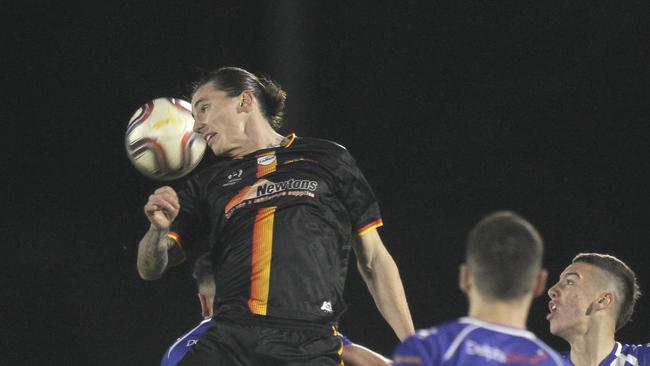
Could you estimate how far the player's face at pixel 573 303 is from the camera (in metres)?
4.55

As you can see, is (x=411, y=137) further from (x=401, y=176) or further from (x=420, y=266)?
(x=420, y=266)

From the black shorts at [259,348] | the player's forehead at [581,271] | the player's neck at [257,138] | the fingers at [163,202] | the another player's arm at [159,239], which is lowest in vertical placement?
the black shorts at [259,348]

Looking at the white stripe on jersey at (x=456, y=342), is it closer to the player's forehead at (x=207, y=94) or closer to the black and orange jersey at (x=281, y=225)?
the black and orange jersey at (x=281, y=225)

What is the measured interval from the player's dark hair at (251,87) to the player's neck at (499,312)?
5.85ft

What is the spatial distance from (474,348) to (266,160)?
1.53 m

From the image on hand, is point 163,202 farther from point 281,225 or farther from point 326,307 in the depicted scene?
point 326,307

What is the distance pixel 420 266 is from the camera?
823 centimetres

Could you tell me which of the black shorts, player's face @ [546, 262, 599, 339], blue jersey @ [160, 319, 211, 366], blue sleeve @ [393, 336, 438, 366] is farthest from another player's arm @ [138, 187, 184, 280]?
player's face @ [546, 262, 599, 339]

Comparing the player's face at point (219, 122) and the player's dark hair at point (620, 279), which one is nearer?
the player's face at point (219, 122)

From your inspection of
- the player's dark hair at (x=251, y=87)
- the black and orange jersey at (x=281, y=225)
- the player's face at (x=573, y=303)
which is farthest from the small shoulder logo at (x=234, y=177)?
the player's face at (x=573, y=303)

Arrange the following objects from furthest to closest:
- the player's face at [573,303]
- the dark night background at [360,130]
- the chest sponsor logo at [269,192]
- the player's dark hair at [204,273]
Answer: the dark night background at [360,130] < the player's dark hair at [204,273] < the player's face at [573,303] < the chest sponsor logo at [269,192]

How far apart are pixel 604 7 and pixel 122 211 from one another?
474cm

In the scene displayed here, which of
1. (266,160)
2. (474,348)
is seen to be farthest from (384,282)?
(474,348)

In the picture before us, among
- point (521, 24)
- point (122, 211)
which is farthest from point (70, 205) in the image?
point (521, 24)
